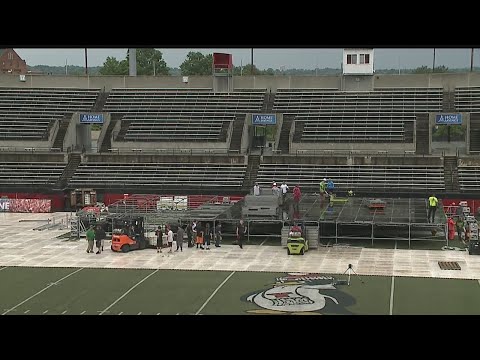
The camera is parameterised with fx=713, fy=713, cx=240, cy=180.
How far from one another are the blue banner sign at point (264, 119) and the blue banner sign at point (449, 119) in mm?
10609

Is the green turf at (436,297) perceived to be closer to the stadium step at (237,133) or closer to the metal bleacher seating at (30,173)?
the stadium step at (237,133)

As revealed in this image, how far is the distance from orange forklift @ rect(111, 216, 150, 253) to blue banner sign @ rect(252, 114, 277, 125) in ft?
67.2

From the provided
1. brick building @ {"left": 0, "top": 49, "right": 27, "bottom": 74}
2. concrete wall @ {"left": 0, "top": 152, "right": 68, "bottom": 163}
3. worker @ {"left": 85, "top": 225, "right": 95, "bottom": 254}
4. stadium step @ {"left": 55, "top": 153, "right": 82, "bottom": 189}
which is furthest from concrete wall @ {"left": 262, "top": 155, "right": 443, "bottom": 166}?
brick building @ {"left": 0, "top": 49, "right": 27, "bottom": 74}

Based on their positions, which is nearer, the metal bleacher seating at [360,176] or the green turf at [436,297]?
the green turf at [436,297]

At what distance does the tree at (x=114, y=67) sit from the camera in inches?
4450

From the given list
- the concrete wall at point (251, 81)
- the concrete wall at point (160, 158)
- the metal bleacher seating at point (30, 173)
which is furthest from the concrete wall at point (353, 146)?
the metal bleacher seating at point (30, 173)

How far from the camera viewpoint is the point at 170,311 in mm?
18422

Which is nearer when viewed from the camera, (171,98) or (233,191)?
(233,191)

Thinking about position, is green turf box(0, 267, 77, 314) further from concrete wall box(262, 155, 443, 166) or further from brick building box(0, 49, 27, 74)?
brick building box(0, 49, 27, 74)

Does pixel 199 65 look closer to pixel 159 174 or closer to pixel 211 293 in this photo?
pixel 159 174

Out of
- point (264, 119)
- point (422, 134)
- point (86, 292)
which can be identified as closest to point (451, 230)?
point (86, 292)
